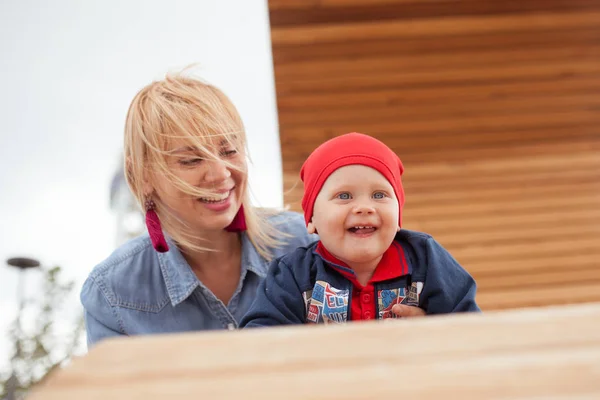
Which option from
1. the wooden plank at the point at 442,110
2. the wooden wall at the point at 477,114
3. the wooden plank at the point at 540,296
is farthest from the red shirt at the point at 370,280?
the wooden plank at the point at 540,296

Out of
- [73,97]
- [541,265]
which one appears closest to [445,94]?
[541,265]

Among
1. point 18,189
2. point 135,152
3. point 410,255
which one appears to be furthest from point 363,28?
point 18,189

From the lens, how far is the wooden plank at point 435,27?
306 centimetres

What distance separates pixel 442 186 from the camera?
12.6 feet

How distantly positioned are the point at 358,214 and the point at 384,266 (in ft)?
0.53

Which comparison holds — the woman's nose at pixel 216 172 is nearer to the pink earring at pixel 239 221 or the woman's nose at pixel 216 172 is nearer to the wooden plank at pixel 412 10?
the pink earring at pixel 239 221

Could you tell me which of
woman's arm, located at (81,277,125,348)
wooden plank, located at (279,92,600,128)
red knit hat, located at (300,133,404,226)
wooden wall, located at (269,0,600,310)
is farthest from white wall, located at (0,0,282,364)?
red knit hat, located at (300,133,404,226)

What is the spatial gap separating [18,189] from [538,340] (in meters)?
6.71

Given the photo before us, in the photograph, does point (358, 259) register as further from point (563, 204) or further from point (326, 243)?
point (563, 204)

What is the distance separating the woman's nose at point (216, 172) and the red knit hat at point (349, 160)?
0.86 ft

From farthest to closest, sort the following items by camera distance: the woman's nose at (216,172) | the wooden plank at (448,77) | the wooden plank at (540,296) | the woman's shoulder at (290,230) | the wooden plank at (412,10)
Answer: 1. the wooden plank at (540,296)
2. the wooden plank at (448,77)
3. the wooden plank at (412,10)
4. the woman's shoulder at (290,230)
5. the woman's nose at (216,172)

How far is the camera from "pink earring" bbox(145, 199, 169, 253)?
1634 mm

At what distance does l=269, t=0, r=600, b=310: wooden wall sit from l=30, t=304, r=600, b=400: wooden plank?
258cm

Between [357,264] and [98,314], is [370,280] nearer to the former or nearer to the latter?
[357,264]
